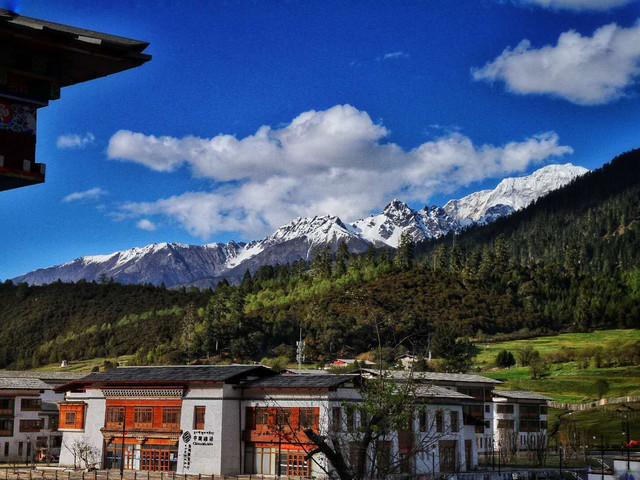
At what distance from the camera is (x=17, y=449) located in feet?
306

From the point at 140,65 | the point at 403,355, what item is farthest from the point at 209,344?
the point at 140,65

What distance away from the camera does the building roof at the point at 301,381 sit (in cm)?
7069

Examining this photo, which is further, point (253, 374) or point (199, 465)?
point (253, 374)

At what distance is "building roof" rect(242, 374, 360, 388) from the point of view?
70688 mm

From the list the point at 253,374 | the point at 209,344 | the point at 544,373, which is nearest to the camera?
the point at 253,374

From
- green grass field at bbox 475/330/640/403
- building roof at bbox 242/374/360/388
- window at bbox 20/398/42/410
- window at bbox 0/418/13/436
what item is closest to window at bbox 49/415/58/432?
window at bbox 20/398/42/410

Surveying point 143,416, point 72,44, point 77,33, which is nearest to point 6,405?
point 143,416

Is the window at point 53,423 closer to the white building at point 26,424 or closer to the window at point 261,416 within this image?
the white building at point 26,424

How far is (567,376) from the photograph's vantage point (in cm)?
14200

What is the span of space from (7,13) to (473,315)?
184302mm

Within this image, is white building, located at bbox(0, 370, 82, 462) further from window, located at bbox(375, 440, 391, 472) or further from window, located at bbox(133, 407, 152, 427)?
window, located at bbox(375, 440, 391, 472)

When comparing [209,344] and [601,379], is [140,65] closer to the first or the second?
[601,379]

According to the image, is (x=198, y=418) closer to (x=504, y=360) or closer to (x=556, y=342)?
(x=504, y=360)

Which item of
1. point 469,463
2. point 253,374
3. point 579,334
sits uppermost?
point 579,334
